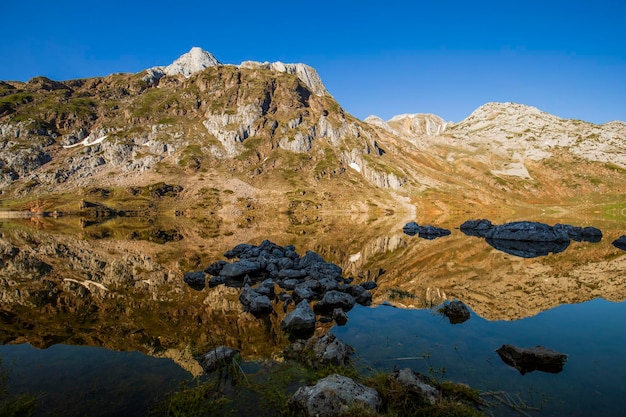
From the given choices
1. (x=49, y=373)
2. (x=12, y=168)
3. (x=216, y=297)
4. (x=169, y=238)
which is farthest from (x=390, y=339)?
(x=12, y=168)

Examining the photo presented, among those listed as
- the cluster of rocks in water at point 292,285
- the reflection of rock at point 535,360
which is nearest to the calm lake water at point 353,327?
the reflection of rock at point 535,360

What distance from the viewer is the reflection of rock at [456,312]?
20.8 meters

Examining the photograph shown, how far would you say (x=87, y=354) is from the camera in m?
15.7

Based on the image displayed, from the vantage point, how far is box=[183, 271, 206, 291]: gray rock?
29694 millimetres

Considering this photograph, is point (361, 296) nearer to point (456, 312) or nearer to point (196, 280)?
point (456, 312)

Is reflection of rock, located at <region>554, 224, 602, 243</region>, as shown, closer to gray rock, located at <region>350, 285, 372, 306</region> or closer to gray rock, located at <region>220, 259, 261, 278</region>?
gray rock, located at <region>350, 285, 372, 306</region>

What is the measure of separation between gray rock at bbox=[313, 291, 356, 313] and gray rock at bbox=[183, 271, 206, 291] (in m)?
12.2

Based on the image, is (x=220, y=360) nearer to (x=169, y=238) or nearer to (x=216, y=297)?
(x=216, y=297)

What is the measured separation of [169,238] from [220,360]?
53.1m

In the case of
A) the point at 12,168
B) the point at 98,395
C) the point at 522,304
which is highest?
the point at 12,168

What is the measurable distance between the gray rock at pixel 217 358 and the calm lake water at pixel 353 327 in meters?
0.45

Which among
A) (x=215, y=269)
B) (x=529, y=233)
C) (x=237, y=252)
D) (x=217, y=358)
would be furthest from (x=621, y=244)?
(x=217, y=358)

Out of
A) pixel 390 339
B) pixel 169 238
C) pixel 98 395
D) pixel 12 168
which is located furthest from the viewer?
pixel 12 168

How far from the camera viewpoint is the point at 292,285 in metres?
28.9
